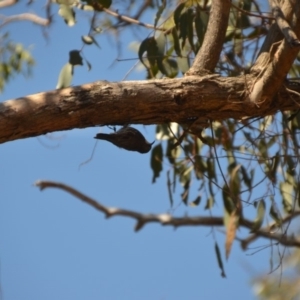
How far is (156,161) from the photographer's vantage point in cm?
353

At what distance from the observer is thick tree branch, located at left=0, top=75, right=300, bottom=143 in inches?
72.3

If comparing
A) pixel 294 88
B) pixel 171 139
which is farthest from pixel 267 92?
pixel 171 139

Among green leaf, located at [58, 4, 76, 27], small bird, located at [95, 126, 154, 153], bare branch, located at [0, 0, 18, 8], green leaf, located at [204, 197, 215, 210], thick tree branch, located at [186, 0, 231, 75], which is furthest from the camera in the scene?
bare branch, located at [0, 0, 18, 8]

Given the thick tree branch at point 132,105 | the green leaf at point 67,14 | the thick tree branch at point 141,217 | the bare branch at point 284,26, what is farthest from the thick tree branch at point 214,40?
the thick tree branch at point 141,217

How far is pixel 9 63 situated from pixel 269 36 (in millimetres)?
2284

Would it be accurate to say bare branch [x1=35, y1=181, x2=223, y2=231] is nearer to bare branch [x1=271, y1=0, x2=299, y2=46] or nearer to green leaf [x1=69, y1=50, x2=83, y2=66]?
green leaf [x1=69, y1=50, x2=83, y2=66]

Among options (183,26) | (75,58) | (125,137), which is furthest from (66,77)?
(125,137)

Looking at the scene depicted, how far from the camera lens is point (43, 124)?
1.85m

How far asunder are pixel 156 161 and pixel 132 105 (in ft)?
5.31

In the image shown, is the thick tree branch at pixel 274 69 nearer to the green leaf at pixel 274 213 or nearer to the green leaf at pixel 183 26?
the green leaf at pixel 183 26

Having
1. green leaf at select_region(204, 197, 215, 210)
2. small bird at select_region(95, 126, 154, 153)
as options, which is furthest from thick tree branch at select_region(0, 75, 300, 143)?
green leaf at select_region(204, 197, 215, 210)

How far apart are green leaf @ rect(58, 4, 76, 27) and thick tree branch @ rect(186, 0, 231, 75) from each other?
3.25ft

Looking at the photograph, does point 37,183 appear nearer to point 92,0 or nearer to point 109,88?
point 92,0

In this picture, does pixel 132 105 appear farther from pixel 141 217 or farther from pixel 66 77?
pixel 141 217
